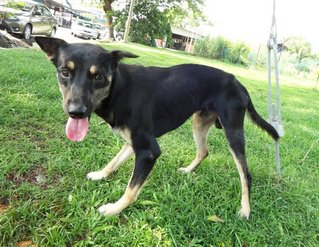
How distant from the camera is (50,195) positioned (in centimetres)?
301

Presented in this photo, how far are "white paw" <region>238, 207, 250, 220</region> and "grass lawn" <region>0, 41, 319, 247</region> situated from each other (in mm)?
66

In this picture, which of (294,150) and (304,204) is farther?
(294,150)

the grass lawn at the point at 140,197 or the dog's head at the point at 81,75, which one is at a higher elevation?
the dog's head at the point at 81,75

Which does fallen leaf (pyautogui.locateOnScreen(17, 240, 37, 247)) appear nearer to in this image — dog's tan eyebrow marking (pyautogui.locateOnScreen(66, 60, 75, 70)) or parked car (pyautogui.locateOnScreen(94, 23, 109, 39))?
dog's tan eyebrow marking (pyautogui.locateOnScreen(66, 60, 75, 70))

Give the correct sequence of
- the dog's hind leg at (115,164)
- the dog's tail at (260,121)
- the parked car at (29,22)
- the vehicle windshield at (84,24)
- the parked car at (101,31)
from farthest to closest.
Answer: the parked car at (101,31) → the vehicle windshield at (84,24) → the parked car at (29,22) → the dog's tail at (260,121) → the dog's hind leg at (115,164)

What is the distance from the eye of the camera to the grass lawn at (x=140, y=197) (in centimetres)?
272

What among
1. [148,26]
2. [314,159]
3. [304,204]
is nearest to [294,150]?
[314,159]

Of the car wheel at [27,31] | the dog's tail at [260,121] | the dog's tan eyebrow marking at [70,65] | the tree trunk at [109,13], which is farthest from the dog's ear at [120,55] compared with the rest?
the tree trunk at [109,13]

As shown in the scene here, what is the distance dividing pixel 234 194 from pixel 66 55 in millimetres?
2219

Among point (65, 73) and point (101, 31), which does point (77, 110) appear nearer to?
point (65, 73)

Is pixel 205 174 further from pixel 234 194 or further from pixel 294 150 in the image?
pixel 294 150

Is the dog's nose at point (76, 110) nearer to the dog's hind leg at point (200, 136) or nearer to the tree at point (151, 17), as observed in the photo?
the dog's hind leg at point (200, 136)

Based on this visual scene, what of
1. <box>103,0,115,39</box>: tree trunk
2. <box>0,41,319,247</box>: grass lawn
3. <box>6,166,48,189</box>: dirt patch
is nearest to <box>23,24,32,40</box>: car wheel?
A: <box>0,41,319,247</box>: grass lawn

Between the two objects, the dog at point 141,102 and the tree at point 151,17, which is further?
the tree at point 151,17
